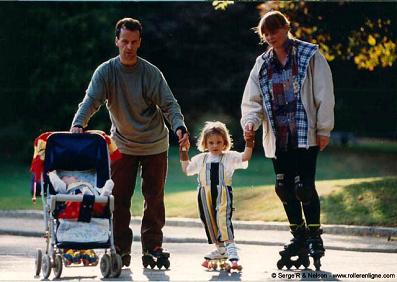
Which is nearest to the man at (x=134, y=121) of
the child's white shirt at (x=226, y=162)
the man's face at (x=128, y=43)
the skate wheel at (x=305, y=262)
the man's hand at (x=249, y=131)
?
the man's face at (x=128, y=43)

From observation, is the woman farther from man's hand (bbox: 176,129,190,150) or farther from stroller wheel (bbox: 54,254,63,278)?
stroller wheel (bbox: 54,254,63,278)

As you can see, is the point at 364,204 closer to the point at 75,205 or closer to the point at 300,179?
the point at 300,179

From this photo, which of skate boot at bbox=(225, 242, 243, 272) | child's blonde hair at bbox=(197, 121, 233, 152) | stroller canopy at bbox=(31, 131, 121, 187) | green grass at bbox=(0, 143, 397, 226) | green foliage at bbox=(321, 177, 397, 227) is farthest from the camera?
green grass at bbox=(0, 143, 397, 226)

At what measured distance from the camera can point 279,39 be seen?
31.5ft

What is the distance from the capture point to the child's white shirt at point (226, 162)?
9.87 metres

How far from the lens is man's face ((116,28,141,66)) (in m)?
9.66

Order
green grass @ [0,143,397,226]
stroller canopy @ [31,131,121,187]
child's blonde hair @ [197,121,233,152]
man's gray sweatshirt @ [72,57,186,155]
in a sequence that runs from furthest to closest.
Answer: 1. green grass @ [0,143,397,226]
2. child's blonde hair @ [197,121,233,152]
3. man's gray sweatshirt @ [72,57,186,155]
4. stroller canopy @ [31,131,121,187]

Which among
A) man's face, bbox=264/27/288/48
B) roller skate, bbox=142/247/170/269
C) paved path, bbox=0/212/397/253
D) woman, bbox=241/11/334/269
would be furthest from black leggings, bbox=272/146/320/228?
paved path, bbox=0/212/397/253

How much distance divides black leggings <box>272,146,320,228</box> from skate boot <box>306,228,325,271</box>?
8 cm

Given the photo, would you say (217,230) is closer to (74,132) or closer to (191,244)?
(74,132)

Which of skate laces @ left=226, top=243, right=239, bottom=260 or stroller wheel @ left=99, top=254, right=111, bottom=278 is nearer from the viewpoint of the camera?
stroller wheel @ left=99, top=254, right=111, bottom=278

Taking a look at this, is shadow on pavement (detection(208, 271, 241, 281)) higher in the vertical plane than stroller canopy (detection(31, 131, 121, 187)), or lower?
lower

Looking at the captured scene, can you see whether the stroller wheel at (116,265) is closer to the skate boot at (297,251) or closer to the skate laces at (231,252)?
the skate laces at (231,252)

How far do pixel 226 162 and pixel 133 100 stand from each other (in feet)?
2.83
